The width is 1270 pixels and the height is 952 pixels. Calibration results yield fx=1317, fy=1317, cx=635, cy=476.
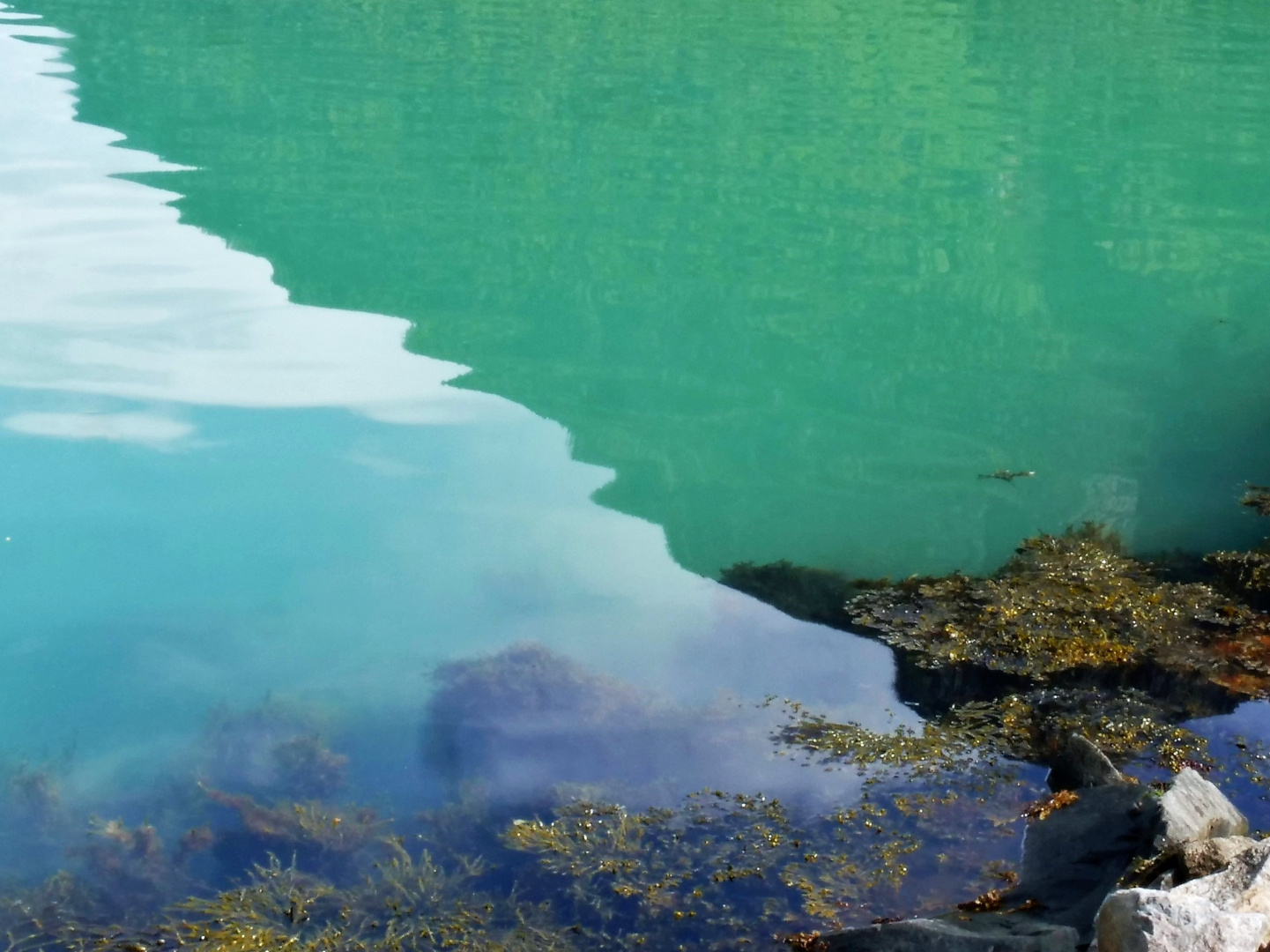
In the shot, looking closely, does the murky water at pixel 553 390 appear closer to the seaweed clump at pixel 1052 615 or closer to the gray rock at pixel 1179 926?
the seaweed clump at pixel 1052 615

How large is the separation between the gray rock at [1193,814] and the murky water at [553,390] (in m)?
1.61

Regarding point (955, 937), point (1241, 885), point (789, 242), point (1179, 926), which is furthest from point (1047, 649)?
point (789, 242)

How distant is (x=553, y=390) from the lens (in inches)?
467

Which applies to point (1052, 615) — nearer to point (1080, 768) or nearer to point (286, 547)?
point (1080, 768)

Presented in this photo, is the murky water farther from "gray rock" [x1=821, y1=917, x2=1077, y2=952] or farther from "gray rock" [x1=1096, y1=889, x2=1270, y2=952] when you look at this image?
"gray rock" [x1=1096, y1=889, x2=1270, y2=952]

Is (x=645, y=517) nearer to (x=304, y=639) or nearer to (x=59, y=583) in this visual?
(x=304, y=639)

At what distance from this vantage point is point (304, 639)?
8086mm

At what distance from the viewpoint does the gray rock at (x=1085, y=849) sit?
5.30m

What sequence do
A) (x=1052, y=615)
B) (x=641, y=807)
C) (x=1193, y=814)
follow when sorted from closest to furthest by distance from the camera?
(x=1193, y=814), (x=641, y=807), (x=1052, y=615)

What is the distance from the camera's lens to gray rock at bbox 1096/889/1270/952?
3.96m

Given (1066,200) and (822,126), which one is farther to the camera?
(822,126)

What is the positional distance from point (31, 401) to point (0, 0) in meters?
26.0

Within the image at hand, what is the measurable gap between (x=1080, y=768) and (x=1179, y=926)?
234 centimetres

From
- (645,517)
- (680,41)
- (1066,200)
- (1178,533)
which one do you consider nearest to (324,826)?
(645,517)
